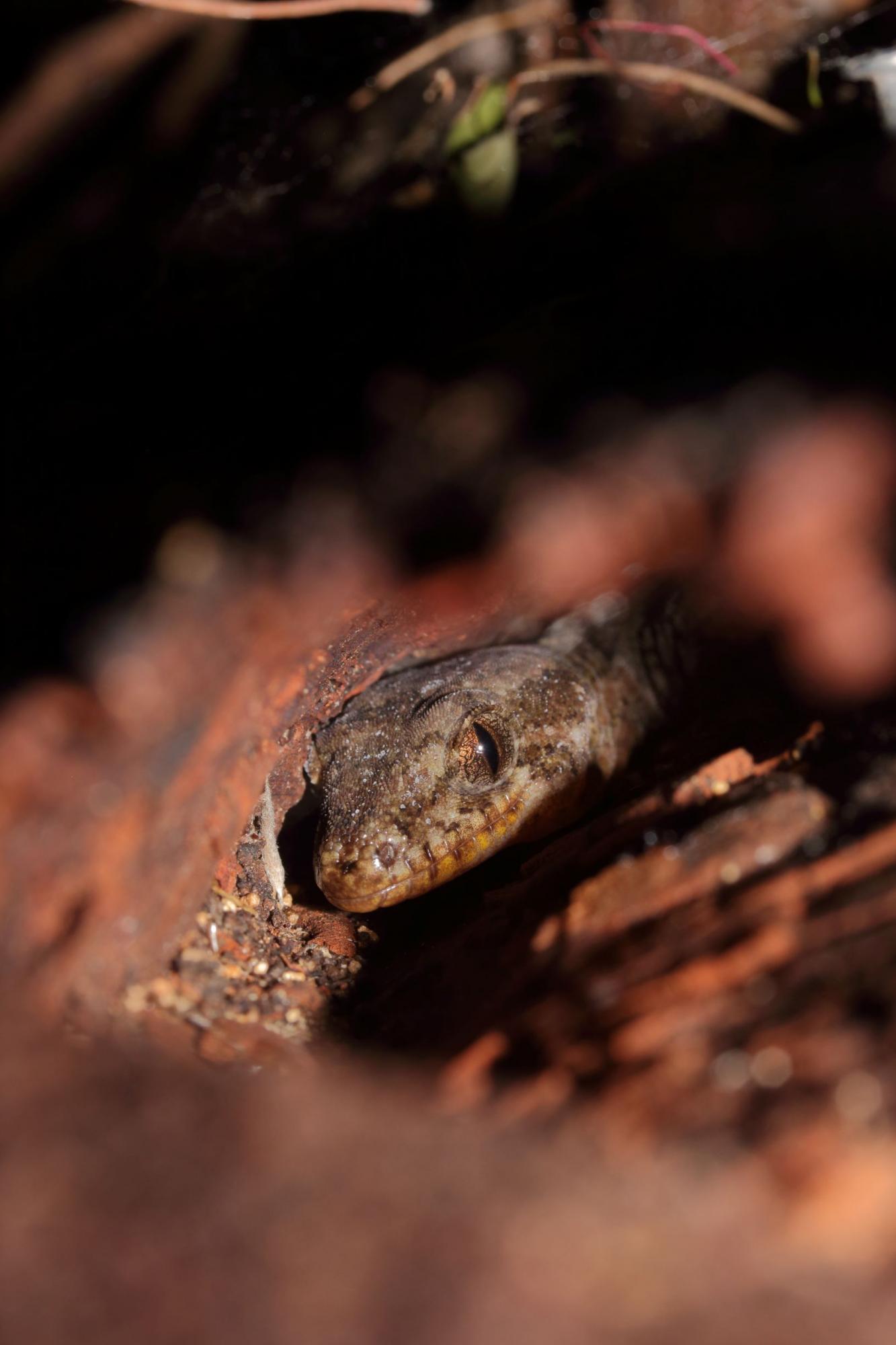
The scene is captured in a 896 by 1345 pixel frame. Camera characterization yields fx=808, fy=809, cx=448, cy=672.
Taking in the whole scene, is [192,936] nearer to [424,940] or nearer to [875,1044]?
[424,940]

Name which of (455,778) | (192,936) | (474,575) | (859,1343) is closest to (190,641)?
(474,575)

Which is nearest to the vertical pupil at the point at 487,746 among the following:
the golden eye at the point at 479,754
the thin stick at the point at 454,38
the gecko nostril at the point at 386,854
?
the golden eye at the point at 479,754

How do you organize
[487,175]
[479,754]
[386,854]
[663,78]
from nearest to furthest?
[487,175], [663,78], [386,854], [479,754]

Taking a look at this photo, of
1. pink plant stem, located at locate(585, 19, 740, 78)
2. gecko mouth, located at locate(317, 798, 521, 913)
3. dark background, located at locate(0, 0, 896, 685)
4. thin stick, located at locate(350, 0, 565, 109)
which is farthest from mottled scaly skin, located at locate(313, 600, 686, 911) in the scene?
pink plant stem, located at locate(585, 19, 740, 78)

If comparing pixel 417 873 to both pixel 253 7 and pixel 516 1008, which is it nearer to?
pixel 516 1008

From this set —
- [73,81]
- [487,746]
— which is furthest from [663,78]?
[487,746]

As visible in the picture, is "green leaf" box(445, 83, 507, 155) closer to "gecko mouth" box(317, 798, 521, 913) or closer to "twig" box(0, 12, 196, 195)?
"twig" box(0, 12, 196, 195)
